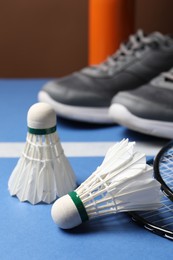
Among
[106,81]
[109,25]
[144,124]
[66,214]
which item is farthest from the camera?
[109,25]

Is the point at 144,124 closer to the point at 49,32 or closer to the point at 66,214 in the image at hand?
the point at 66,214

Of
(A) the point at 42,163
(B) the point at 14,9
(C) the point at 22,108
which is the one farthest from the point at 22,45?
(A) the point at 42,163

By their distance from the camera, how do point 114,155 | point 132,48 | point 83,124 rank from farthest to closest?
point 132,48 → point 83,124 → point 114,155

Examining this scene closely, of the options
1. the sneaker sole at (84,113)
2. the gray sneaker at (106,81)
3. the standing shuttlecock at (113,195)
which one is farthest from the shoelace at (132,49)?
the standing shuttlecock at (113,195)

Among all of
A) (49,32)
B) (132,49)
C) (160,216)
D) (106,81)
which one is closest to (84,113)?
(106,81)

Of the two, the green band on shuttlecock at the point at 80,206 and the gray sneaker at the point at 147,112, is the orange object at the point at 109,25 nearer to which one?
the gray sneaker at the point at 147,112

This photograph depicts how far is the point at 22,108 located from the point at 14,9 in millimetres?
691

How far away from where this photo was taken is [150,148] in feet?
2.59

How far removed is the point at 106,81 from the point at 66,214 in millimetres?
477

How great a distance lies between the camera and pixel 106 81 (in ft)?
3.05

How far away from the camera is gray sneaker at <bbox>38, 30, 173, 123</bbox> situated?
89 cm

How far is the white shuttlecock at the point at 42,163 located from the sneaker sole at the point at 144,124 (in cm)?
24

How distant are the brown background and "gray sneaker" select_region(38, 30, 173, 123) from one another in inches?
20.3

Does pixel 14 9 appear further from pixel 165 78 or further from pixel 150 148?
pixel 150 148
